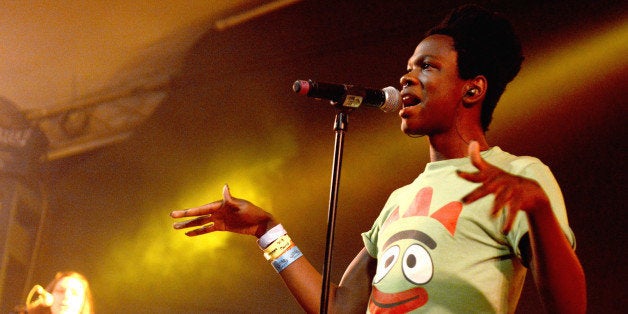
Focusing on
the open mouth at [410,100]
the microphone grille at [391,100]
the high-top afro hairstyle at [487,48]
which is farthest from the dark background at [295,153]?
the microphone grille at [391,100]

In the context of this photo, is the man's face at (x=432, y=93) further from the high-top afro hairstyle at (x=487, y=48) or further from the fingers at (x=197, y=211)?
the fingers at (x=197, y=211)

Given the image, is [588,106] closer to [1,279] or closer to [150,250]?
[150,250]

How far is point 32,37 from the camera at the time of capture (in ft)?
18.5

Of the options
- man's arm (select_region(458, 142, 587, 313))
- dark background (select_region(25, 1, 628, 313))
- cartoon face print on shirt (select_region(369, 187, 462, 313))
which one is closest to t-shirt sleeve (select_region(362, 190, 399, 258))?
cartoon face print on shirt (select_region(369, 187, 462, 313))

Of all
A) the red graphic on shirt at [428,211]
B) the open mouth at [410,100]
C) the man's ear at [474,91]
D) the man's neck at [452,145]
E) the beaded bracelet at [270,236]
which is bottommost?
the beaded bracelet at [270,236]

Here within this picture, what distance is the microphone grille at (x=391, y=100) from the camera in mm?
1623

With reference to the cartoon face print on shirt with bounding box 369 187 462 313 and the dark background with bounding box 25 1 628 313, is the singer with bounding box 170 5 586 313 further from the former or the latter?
the dark background with bounding box 25 1 628 313

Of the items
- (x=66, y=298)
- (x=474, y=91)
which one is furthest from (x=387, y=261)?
(x=66, y=298)

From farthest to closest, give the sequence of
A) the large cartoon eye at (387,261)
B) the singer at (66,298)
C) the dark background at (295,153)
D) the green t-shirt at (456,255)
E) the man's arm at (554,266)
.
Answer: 1. the singer at (66,298)
2. the dark background at (295,153)
3. the large cartoon eye at (387,261)
4. the green t-shirt at (456,255)
5. the man's arm at (554,266)

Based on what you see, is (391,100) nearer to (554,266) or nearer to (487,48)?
(487,48)

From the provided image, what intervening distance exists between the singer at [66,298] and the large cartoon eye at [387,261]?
345 centimetres

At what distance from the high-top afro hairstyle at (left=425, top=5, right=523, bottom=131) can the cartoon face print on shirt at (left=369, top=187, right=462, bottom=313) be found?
39 centimetres

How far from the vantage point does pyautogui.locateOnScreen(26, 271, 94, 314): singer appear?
446cm

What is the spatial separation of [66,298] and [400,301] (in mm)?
3802
